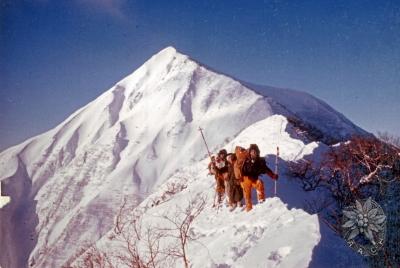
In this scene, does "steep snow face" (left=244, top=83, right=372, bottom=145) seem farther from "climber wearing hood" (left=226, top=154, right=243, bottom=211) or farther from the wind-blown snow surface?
"climber wearing hood" (left=226, top=154, right=243, bottom=211)

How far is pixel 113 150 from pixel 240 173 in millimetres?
81555

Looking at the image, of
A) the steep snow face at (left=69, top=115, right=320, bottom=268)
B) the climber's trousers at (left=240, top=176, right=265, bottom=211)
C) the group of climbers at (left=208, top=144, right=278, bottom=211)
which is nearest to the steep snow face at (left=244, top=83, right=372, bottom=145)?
the group of climbers at (left=208, top=144, right=278, bottom=211)

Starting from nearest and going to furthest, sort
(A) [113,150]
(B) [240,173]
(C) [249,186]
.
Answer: (C) [249,186] < (B) [240,173] < (A) [113,150]

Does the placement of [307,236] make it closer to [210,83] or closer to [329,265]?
[329,265]

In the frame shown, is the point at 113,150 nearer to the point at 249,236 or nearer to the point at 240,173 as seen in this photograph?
the point at 240,173

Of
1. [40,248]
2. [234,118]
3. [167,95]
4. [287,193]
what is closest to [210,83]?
[167,95]

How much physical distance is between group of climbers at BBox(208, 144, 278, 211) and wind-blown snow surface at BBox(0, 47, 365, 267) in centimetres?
3959

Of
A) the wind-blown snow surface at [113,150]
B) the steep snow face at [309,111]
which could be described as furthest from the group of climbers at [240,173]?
the steep snow face at [309,111]

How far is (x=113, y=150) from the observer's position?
91125 millimetres

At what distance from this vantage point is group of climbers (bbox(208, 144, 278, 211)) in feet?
36.8

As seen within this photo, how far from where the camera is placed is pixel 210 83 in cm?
9838

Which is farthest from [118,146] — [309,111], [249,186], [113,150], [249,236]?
[249,236]

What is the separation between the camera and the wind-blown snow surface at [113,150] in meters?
61.4

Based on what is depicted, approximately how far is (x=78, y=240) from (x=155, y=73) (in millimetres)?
68372
